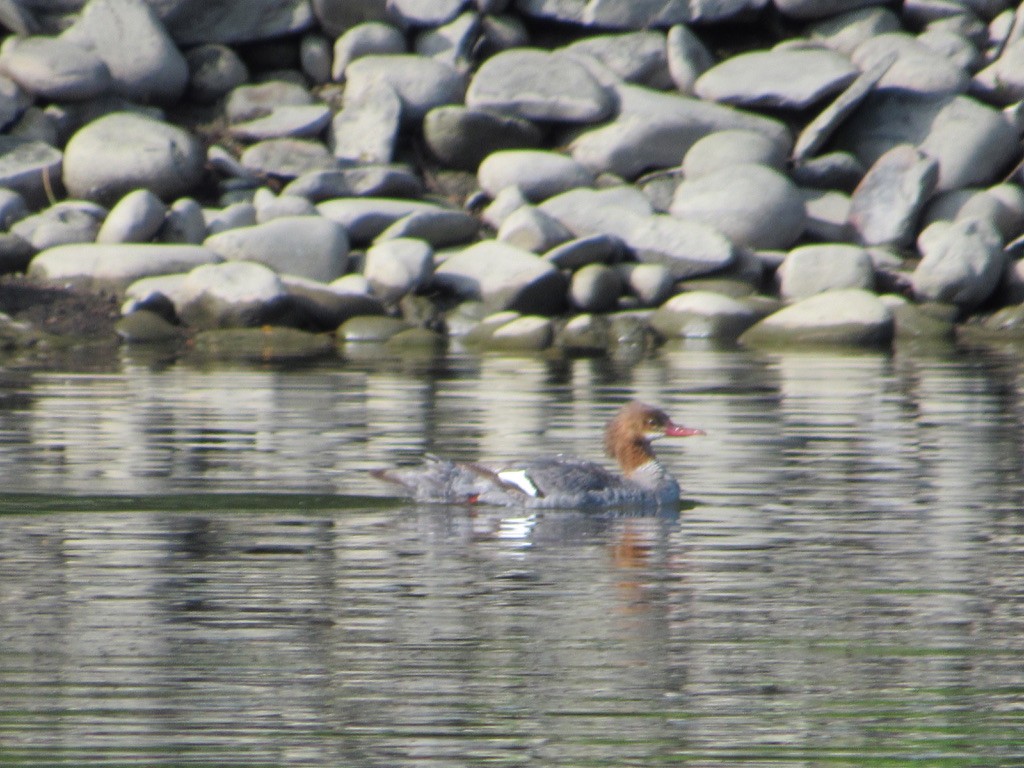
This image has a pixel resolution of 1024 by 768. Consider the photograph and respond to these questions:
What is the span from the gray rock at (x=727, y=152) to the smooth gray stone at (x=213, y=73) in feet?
19.5

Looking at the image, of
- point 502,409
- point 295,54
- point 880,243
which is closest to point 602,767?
point 502,409

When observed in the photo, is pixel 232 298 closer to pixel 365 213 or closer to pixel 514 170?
pixel 365 213

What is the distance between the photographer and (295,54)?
88.6ft

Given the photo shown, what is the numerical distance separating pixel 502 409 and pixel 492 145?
35.5ft

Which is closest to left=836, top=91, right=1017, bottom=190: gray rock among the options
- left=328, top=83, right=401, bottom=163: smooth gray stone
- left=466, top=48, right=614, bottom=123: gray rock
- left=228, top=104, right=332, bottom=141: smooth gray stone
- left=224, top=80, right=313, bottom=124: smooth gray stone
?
left=466, top=48, right=614, bottom=123: gray rock

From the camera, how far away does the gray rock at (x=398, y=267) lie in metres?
21.5

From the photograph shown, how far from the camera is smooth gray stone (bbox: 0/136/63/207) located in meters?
23.5

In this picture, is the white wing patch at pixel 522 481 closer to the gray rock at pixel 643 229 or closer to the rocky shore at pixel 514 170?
the rocky shore at pixel 514 170

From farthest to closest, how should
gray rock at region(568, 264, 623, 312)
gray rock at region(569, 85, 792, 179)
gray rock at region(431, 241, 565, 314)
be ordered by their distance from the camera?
gray rock at region(569, 85, 792, 179), gray rock at region(568, 264, 623, 312), gray rock at region(431, 241, 565, 314)

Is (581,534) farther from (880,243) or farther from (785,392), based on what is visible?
(880,243)

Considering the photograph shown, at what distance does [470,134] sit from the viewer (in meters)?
24.6

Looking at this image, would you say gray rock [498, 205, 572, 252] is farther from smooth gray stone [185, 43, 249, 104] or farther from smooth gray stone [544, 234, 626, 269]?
smooth gray stone [185, 43, 249, 104]

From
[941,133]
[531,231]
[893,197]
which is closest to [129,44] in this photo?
[531,231]

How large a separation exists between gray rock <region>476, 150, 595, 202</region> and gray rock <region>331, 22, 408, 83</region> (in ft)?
10.2
